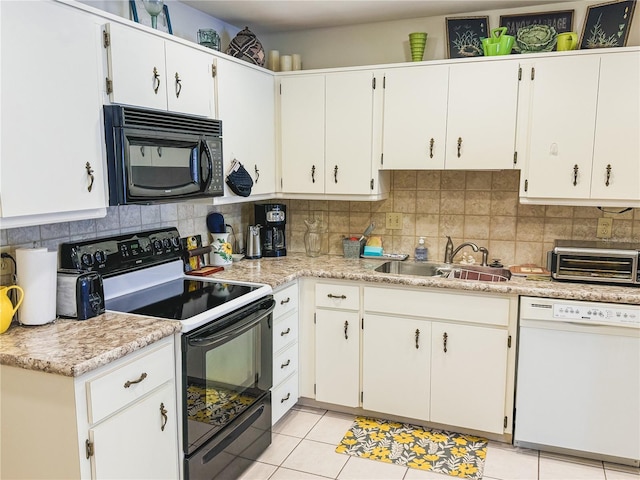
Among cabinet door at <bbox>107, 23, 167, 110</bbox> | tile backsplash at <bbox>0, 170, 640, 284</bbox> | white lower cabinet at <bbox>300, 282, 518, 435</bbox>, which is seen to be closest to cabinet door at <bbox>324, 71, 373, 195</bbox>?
tile backsplash at <bbox>0, 170, 640, 284</bbox>

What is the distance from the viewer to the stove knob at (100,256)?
230 cm

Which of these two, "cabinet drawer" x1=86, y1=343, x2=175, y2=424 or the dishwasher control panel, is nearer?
"cabinet drawer" x1=86, y1=343, x2=175, y2=424

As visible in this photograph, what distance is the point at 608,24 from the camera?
275 cm

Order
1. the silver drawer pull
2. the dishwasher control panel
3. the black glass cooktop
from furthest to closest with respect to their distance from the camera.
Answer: the dishwasher control panel → the black glass cooktop → the silver drawer pull

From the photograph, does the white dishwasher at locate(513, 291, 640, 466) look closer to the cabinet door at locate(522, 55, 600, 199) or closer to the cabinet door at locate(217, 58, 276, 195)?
the cabinet door at locate(522, 55, 600, 199)

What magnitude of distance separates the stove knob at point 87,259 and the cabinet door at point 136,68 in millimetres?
680

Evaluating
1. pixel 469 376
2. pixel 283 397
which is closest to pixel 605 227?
pixel 469 376

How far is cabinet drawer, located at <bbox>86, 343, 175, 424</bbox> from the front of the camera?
1663 millimetres

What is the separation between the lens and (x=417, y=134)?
9.84 feet

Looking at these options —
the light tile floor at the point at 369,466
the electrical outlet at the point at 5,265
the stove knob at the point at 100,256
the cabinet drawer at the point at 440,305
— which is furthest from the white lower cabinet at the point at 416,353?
the electrical outlet at the point at 5,265

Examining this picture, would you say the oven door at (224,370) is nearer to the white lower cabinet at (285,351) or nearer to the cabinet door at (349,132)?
the white lower cabinet at (285,351)

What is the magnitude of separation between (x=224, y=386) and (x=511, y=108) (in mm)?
2063

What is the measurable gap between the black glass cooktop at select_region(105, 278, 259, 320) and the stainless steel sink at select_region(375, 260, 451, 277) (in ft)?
3.30

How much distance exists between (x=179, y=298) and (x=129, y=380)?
2.16ft
